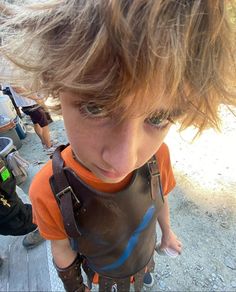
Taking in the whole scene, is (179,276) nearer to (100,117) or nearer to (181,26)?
(100,117)

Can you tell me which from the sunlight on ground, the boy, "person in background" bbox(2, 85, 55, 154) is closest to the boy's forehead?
the boy

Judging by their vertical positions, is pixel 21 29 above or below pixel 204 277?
above

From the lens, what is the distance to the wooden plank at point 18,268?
51.8 inches

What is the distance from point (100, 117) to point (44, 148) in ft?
7.69

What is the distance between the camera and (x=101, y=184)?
2.26ft

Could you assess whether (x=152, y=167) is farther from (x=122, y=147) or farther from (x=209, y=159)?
(x=209, y=159)

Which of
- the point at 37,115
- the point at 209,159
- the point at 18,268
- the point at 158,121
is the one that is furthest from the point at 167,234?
the point at 37,115

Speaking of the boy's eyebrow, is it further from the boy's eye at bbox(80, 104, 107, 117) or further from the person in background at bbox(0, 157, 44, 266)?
the person in background at bbox(0, 157, 44, 266)

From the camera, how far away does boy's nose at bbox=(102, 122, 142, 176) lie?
0.46 metres

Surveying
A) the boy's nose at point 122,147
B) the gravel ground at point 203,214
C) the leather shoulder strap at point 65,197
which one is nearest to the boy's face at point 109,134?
the boy's nose at point 122,147

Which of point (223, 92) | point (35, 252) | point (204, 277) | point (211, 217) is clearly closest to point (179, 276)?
point (204, 277)

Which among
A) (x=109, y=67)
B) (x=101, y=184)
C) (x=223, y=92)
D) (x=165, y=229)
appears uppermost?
(x=109, y=67)

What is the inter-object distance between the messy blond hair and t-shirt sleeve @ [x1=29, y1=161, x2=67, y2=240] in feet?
0.92

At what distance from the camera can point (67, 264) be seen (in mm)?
777
